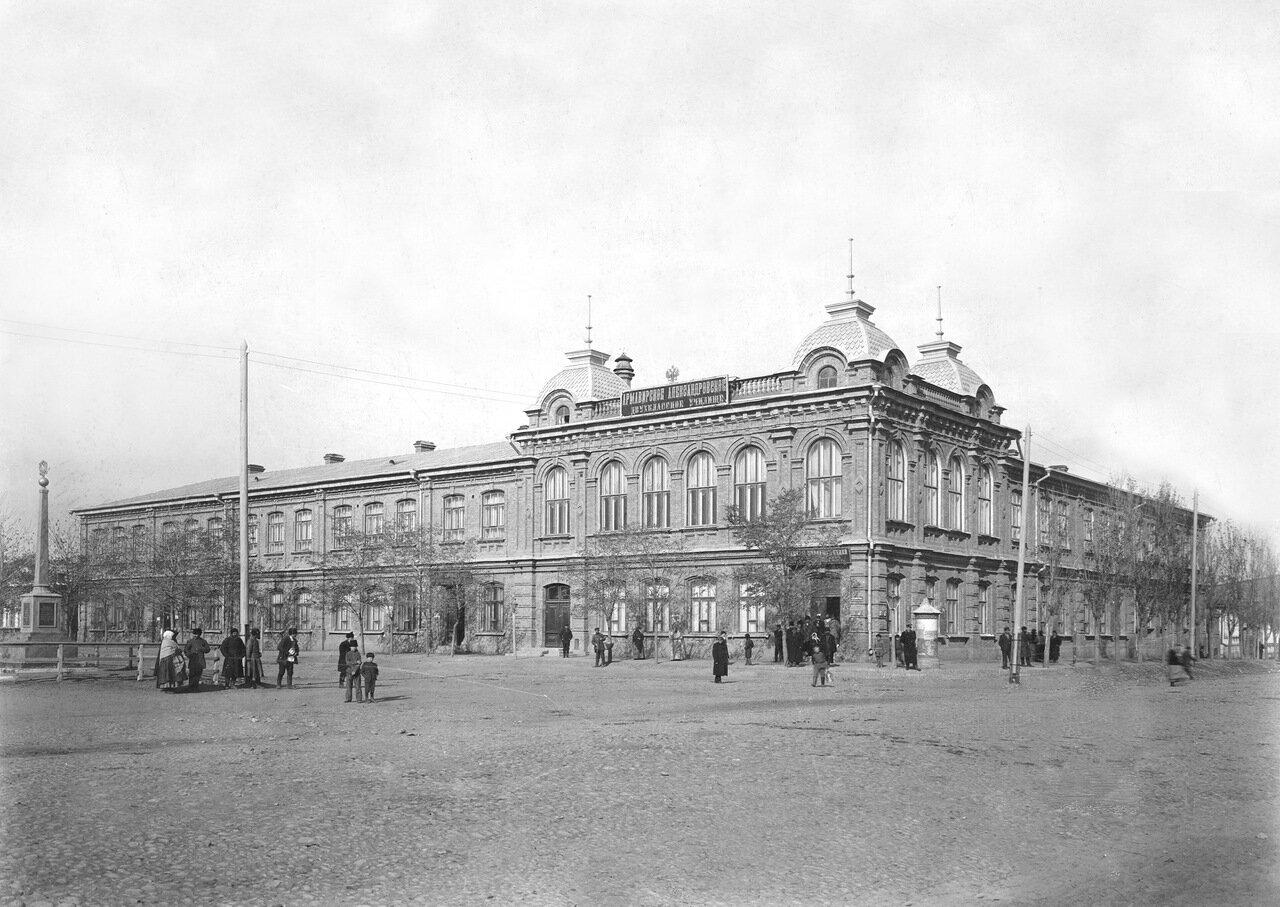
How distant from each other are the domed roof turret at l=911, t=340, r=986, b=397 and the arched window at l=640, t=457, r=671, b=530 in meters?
11.5

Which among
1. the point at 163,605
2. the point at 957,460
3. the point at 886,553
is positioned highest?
the point at 957,460

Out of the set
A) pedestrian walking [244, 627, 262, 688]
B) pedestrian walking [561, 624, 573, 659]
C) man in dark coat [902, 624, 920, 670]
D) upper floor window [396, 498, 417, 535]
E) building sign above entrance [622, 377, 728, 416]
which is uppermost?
building sign above entrance [622, 377, 728, 416]

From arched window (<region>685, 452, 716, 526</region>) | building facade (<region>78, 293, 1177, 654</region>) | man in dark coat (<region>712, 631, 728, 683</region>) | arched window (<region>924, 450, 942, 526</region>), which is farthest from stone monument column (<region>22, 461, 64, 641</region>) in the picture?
arched window (<region>924, 450, 942, 526</region>)

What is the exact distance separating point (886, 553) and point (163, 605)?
3801 centimetres

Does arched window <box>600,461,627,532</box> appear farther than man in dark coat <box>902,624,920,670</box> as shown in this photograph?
Yes

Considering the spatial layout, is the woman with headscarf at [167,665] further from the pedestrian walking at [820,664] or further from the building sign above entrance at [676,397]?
the building sign above entrance at [676,397]

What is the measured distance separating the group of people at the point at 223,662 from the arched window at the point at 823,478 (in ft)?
69.8

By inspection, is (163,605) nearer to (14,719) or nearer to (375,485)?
(375,485)

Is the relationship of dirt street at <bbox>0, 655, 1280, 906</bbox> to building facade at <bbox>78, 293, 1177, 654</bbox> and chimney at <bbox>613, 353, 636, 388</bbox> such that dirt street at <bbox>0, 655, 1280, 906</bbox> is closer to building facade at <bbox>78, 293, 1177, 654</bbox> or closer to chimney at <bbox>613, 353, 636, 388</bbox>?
building facade at <bbox>78, 293, 1177, 654</bbox>

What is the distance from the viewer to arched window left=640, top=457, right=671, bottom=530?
1922 inches

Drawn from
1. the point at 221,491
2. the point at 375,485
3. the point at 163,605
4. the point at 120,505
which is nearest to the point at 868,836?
the point at 375,485

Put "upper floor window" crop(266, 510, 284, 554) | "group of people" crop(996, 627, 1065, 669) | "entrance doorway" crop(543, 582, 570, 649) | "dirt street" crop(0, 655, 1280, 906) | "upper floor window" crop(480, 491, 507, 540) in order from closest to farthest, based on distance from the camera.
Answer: "dirt street" crop(0, 655, 1280, 906), "group of people" crop(996, 627, 1065, 669), "entrance doorway" crop(543, 582, 570, 649), "upper floor window" crop(480, 491, 507, 540), "upper floor window" crop(266, 510, 284, 554)

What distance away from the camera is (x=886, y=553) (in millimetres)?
43000

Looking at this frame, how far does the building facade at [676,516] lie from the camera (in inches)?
1731
